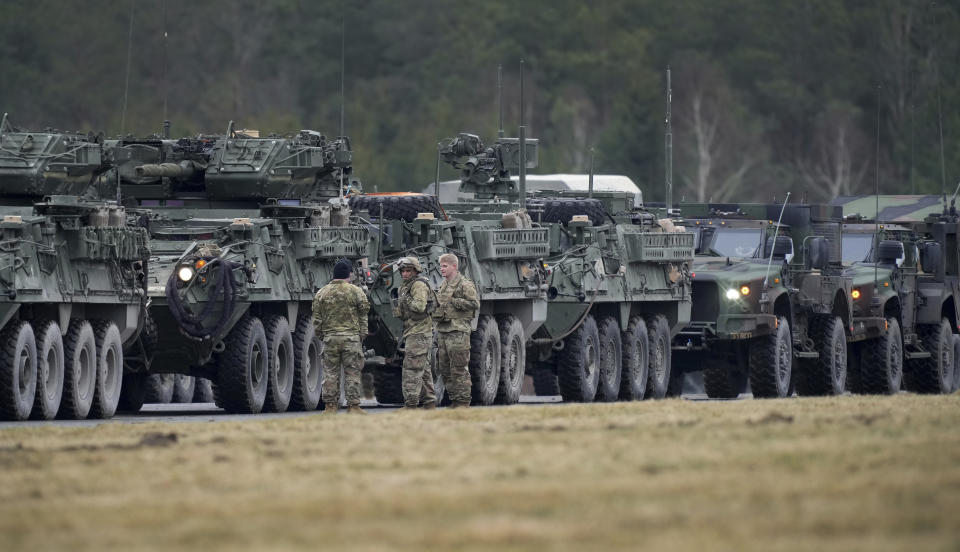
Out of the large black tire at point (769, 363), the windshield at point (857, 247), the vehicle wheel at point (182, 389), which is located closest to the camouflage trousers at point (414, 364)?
the large black tire at point (769, 363)

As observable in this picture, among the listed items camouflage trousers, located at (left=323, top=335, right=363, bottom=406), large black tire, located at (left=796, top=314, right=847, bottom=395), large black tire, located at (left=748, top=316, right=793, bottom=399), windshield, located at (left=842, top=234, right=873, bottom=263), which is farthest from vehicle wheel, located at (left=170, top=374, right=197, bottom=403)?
camouflage trousers, located at (left=323, top=335, right=363, bottom=406)

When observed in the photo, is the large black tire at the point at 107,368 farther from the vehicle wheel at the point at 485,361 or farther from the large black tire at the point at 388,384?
the vehicle wheel at the point at 485,361

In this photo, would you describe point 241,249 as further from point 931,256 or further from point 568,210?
point 931,256

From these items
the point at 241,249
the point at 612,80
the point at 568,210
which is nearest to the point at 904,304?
the point at 568,210

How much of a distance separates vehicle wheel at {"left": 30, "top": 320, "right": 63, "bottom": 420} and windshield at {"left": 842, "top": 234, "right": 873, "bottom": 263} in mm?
14106

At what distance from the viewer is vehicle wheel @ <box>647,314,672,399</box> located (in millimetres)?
30547

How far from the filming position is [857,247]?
3344 centimetres

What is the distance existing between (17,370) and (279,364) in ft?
15.0

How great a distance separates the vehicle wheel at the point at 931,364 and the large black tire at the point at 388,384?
10.2 m

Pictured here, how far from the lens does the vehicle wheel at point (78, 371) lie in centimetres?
2267

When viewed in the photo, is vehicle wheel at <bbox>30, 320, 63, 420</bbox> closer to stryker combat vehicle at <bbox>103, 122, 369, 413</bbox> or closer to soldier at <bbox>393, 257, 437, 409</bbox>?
stryker combat vehicle at <bbox>103, 122, 369, 413</bbox>

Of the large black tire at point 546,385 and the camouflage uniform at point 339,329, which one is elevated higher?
the camouflage uniform at point 339,329

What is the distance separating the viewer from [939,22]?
70.5 m

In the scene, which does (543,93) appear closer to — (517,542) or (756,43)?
(756,43)
